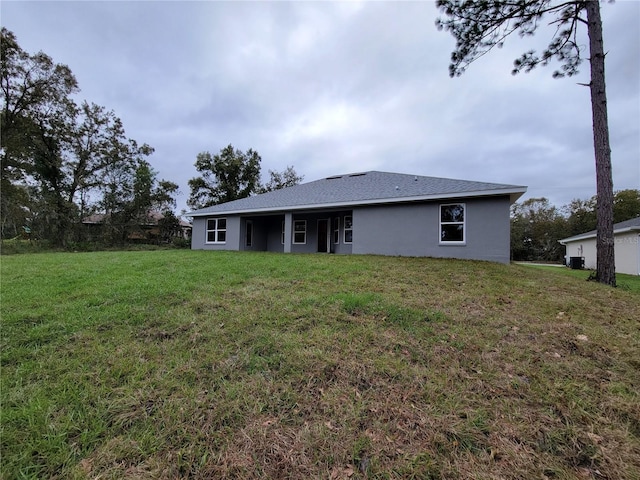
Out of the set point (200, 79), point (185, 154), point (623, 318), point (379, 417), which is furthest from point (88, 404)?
point (185, 154)

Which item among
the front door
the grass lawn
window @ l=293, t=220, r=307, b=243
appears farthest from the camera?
window @ l=293, t=220, r=307, b=243

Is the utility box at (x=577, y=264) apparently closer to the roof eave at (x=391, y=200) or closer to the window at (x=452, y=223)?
the roof eave at (x=391, y=200)

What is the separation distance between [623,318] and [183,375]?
6085 millimetres

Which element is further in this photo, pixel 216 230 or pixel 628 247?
pixel 216 230

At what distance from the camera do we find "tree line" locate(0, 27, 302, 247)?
18.2 meters

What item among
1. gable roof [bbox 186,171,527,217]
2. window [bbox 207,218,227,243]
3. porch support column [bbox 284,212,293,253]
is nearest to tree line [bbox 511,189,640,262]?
gable roof [bbox 186,171,527,217]

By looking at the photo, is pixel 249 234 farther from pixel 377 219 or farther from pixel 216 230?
pixel 377 219

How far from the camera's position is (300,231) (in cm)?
1502

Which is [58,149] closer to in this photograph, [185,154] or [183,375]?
[185,154]

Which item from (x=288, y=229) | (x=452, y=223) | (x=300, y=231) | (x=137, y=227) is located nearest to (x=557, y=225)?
(x=452, y=223)

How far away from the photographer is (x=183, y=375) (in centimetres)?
266

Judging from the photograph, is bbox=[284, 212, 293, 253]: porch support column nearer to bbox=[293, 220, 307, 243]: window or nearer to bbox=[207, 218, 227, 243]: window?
bbox=[293, 220, 307, 243]: window

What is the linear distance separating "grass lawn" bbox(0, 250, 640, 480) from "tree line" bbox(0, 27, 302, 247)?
21160 mm

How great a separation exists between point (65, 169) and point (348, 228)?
2387 cm
